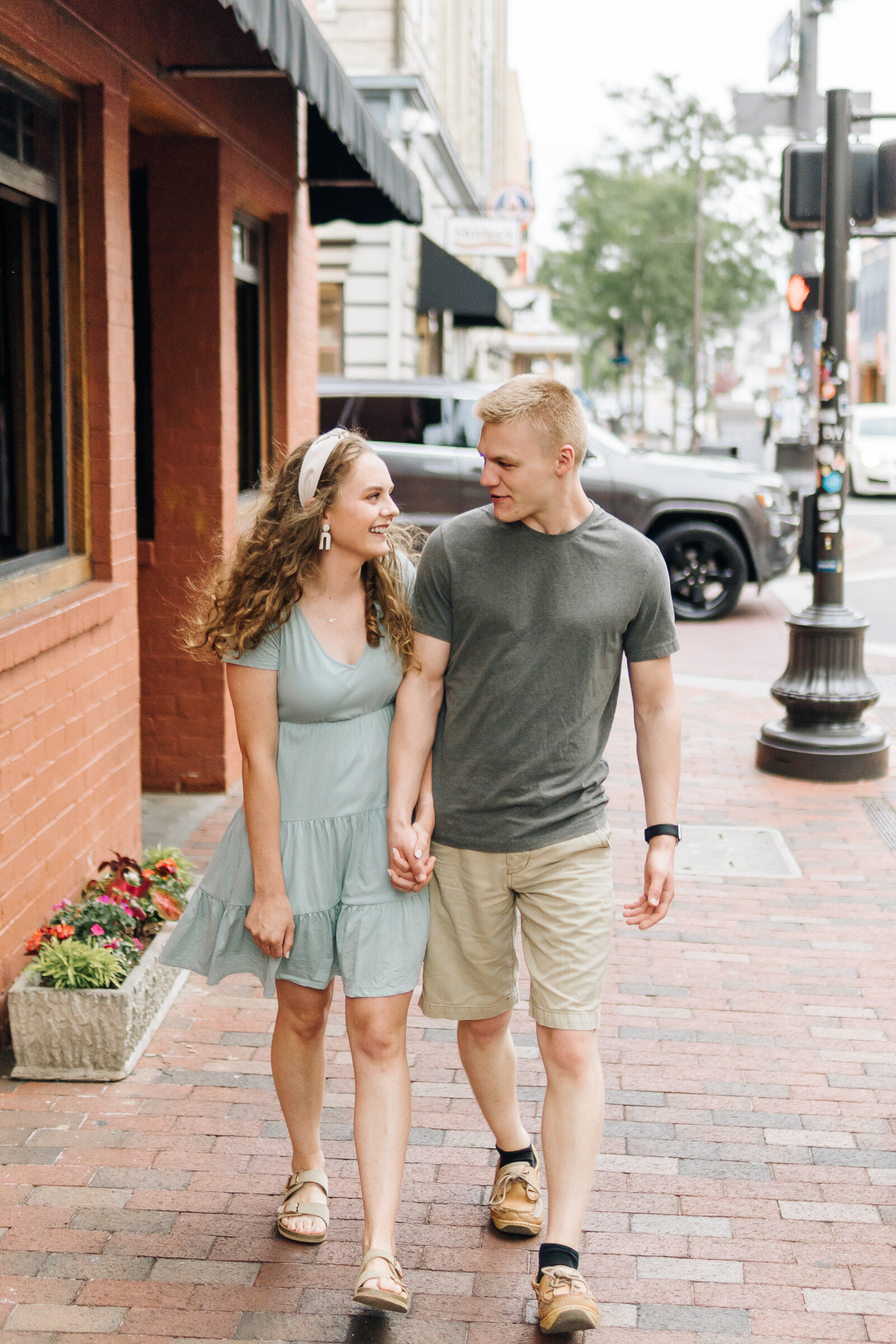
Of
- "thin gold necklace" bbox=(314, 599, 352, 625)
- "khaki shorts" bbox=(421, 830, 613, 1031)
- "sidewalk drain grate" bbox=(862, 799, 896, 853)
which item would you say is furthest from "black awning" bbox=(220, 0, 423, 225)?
"sidewalk drain grate" bbox=(862, 799, 896, 853)

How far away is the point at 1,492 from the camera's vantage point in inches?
189

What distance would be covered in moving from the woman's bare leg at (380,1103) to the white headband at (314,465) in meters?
1.06

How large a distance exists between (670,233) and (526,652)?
41157 millimetres

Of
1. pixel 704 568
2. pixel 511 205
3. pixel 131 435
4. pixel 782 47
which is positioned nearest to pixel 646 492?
pixel 704 568

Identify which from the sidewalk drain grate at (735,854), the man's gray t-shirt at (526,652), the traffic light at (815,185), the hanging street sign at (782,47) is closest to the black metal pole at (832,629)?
the traffic light at (815,185)

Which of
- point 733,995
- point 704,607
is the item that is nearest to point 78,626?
point 733,995

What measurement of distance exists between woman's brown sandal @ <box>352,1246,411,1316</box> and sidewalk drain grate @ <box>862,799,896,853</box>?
4072 millimetres

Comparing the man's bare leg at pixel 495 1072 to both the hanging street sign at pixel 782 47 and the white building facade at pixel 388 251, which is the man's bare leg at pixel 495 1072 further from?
the white building facade at pixel 388 251

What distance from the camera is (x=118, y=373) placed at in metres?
5.29

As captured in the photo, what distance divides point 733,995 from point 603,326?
1867 inches

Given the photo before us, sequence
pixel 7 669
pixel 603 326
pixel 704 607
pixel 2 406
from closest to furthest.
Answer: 1. pixel 7 669
2. pixel 2 406
3. pixel 704 607
4. pixel 603 326

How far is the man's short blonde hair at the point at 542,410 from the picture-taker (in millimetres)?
3004

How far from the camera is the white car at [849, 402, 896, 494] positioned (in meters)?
27.1

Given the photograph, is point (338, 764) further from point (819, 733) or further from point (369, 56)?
point (369, 56)
